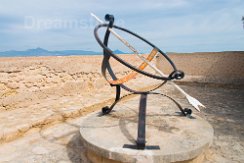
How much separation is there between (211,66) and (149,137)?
949 centimetres

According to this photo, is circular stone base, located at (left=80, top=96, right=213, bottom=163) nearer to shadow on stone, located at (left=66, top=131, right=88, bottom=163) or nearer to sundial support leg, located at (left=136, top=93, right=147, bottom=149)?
sundial support leg, located at (left=136, top=93, right=147, bottom=149)

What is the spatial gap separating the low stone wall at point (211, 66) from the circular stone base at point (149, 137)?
6.99 metres

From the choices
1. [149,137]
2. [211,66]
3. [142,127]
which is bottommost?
[149,137]

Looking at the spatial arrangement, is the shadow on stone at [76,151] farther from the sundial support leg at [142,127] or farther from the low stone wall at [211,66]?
the low stone wall at [211,66]

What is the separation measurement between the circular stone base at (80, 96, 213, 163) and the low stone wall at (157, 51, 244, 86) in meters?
6.99

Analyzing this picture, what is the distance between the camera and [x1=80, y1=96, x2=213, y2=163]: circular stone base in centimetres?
263

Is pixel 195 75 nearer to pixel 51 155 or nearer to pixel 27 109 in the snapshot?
pixel 27 109

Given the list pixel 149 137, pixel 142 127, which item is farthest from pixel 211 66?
pixel 142 127

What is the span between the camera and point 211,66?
11539 mm

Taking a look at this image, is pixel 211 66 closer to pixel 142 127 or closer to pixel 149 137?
pixel 149 137

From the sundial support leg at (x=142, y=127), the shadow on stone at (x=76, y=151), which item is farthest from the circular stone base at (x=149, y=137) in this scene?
the shadow on stone at (x=76, y=151)

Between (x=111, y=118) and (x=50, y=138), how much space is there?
1065 mm

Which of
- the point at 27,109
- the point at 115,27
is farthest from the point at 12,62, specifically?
the point at 115,27

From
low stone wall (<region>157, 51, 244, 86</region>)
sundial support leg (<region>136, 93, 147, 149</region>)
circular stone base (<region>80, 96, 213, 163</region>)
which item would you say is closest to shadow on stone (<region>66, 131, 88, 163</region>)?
circular stone base (<region>80, 96, 213, 163</region>)
